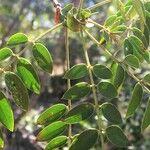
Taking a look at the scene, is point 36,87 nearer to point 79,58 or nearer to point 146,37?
point 146,37

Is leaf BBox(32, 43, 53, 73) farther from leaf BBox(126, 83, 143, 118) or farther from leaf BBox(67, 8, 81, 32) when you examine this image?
leaf BBox(126, 83, 143, 118)

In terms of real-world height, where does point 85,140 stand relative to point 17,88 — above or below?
below

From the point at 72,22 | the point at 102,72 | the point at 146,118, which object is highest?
the point at 72,22

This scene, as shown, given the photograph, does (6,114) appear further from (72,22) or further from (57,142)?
(72,22)

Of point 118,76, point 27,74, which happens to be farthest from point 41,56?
point 118,76

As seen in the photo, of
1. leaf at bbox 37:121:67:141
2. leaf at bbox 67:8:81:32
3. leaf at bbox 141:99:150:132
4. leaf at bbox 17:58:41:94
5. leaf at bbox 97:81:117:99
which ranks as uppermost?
leaf at bbox 67:8:81:32

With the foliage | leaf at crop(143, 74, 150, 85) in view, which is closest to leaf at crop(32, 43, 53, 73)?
the foliage

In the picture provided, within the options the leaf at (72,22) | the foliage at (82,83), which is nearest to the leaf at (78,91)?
the foliage at (82,83)
